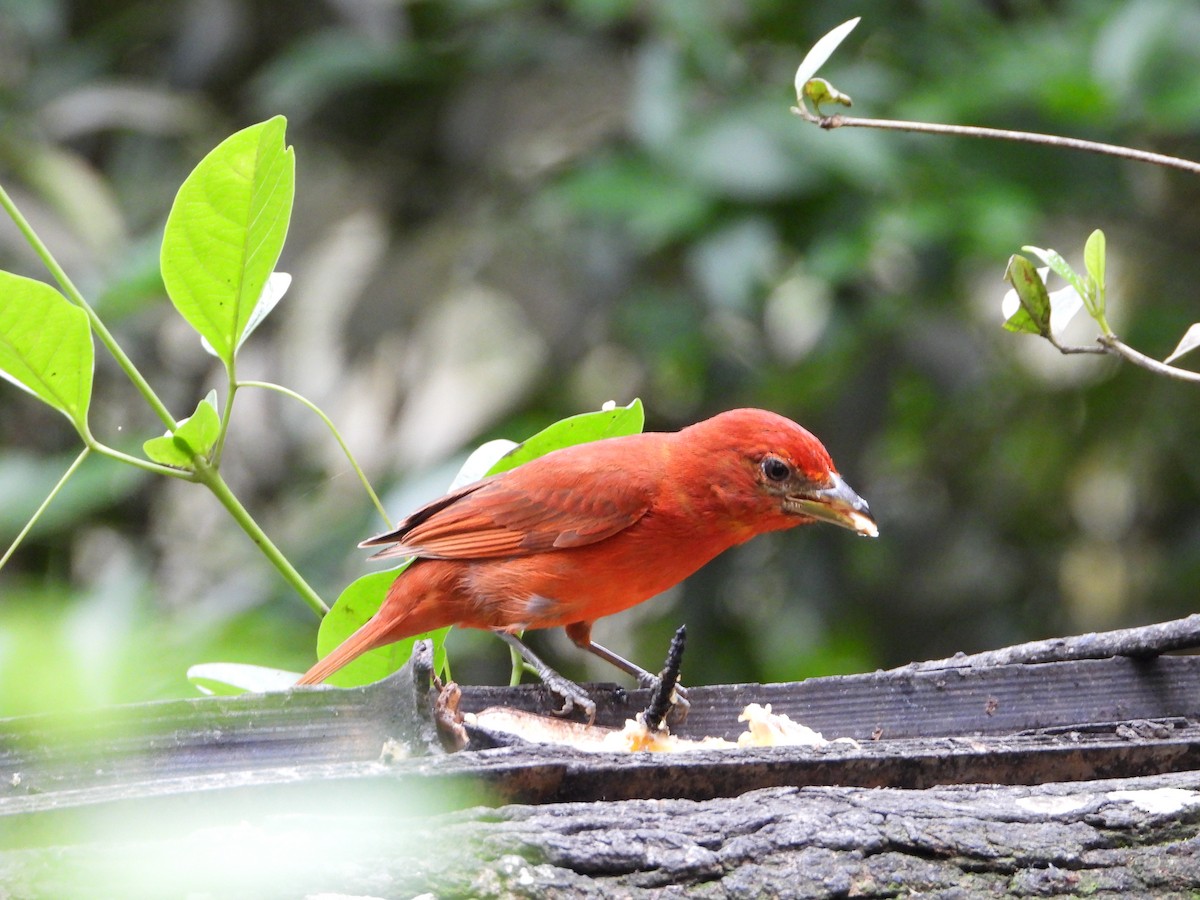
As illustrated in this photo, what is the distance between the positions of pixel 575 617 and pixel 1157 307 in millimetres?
3526

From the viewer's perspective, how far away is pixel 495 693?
2.41m

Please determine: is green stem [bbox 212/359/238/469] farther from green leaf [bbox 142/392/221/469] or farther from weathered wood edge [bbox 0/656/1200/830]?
weathered wood edge [bbox 0/656/1200/830]

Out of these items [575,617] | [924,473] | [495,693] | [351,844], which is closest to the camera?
[351,844]

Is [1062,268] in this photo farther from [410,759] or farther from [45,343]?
[45,343]

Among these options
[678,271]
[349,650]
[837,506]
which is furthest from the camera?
[678,271]

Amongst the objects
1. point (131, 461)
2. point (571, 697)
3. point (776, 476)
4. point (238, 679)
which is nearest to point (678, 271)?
point (776, 476)

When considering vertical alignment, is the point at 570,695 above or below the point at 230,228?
below

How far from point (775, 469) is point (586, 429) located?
60 centimetres

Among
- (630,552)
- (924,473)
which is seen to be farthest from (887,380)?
(630,552)

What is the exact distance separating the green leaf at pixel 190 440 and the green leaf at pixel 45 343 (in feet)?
0.37

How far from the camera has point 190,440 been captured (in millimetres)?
2141

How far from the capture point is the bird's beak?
3.05 metres

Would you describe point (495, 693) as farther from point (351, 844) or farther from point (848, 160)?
point (848, 160)

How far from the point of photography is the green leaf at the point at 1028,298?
214 cm
